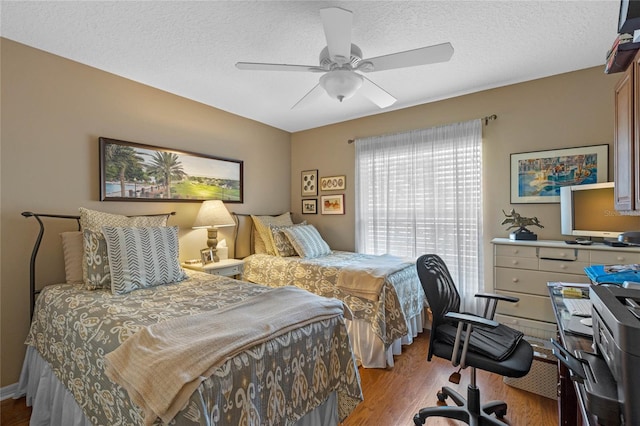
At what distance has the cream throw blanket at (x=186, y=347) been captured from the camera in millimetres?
1019

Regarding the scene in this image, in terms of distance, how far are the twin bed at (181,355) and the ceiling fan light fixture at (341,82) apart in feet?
4.55

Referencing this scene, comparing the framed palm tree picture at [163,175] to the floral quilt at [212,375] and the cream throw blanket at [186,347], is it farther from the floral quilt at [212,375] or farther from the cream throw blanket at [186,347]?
the cream throw blanket at [186,347]

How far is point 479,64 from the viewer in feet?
8.36

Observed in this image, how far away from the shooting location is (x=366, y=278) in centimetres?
264

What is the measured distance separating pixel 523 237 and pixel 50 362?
3729 mm

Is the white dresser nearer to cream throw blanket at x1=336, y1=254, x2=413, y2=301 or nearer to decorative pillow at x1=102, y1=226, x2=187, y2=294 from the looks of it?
cream throw blanket at x1=336, y1=254, x2=413, y2=301

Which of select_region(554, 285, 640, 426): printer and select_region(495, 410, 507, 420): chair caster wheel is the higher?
select_region(554, 285, 640, 426): printer

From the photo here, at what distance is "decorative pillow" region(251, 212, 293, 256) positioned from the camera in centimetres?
373

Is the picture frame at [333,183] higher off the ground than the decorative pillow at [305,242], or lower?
higher

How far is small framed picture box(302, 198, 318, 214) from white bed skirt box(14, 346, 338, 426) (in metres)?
3.02

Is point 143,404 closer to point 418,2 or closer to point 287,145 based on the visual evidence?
point 418,2

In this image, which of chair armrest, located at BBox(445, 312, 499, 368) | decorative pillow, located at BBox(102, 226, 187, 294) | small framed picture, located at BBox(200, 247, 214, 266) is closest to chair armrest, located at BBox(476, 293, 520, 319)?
chair armrest, located at BBox(445, 312, 499, 368)

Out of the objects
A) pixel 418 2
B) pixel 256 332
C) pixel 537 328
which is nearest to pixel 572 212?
pixel 537 328

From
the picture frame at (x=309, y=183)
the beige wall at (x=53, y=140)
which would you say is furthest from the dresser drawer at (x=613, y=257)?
→ the beige wall at (x=53, y=140)
